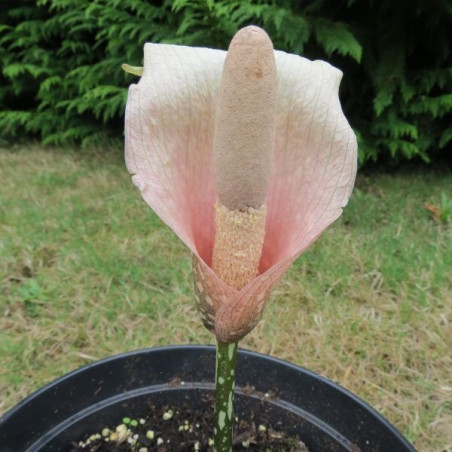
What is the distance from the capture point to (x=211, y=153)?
488mm

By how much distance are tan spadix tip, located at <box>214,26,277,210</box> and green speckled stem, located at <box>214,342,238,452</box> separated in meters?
0.16

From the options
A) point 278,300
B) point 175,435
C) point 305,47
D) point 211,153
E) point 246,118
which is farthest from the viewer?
point 305,47

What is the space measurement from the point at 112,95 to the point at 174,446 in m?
1.76

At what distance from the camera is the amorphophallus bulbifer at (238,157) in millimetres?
391

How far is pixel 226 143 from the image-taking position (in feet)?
1.30

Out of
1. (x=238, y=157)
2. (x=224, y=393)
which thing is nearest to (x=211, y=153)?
(x=238, y=157)

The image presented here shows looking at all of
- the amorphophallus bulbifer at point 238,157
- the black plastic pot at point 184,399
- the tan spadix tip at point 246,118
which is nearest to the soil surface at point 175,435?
the black plastic pot at point 184,399

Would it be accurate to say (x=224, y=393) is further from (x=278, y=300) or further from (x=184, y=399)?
(x=278, y=300)

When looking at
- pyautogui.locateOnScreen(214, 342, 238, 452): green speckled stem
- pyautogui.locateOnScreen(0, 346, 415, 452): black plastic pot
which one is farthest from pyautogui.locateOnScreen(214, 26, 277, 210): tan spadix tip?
pyautogui.locateOnScreen(0, 346, 415, 452): black plastic pot

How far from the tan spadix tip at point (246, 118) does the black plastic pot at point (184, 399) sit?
376 mm

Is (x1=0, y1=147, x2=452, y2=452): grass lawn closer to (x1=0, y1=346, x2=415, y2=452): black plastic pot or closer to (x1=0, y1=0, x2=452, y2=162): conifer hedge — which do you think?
(x1=0, y1=0, x2=452, y2=162): conifer hedge

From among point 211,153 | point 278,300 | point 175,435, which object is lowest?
point 278,300

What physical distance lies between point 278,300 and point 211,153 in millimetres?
862

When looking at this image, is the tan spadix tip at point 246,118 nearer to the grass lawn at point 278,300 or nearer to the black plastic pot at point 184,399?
the black plastic pot at point 184,399
